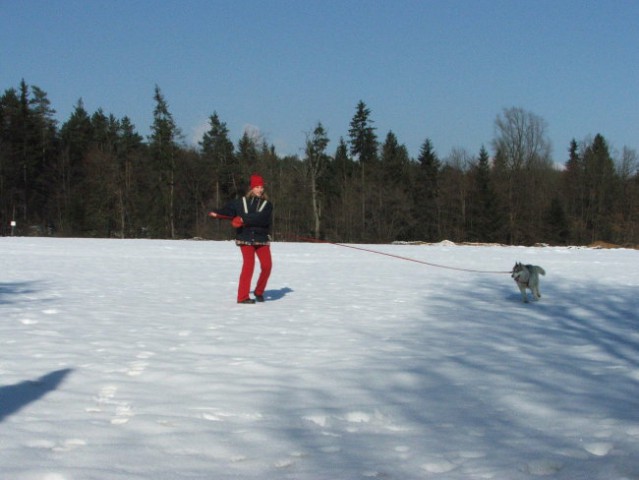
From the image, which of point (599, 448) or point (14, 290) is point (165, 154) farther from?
point (599, 448)

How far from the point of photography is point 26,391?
4.02 meters

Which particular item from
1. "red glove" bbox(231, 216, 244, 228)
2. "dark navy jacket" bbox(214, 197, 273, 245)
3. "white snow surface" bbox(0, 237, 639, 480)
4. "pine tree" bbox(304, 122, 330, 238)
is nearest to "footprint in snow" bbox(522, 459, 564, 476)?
"white snow surface" bbox(0, 237, 639, 480)

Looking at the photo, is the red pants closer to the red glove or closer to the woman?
the woman

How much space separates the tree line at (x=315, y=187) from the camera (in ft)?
172

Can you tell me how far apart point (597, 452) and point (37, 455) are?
2840 millimetres

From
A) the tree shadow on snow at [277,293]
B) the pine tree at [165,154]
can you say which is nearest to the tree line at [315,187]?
the pine tree at [165,154]

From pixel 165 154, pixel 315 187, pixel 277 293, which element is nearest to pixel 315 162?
pixel 315 187

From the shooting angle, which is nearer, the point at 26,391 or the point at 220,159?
the point at 26,391

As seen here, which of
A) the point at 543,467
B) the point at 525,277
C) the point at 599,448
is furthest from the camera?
the point at 525,277

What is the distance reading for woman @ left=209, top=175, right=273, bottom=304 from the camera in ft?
29.2

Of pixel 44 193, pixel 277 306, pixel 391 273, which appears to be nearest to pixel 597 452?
pixel 277 306

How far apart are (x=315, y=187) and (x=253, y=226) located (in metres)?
39.9

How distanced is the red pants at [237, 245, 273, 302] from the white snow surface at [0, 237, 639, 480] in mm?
283

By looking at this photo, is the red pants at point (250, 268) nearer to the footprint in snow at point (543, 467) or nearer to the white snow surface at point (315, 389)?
the white snow surface at point (315, 389)
